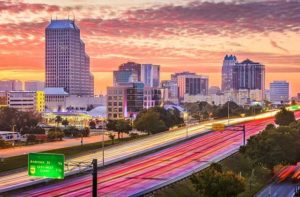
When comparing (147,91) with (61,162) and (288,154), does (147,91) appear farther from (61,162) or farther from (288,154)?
(61,162)

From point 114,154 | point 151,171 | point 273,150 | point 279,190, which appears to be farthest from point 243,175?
point 114,154

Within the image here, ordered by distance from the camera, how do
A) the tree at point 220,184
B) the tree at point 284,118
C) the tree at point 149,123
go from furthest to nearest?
the tree at point 284,118, the tree at point 149,123, the tree at point 220,184

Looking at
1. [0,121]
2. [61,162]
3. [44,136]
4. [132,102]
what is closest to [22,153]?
[44,136]

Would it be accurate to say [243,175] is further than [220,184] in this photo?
Yes

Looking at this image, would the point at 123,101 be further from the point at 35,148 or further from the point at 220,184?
the point at 220,184

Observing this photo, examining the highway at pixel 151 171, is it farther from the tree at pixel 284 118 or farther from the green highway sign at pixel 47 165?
the tree at pixel 284 118

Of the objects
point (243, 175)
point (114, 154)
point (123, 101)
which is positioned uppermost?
point (123, 101)

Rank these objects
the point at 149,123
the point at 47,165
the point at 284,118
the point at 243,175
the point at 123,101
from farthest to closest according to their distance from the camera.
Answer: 1. the point at 123,101
2. the point at 284,118
3. the point at 149,123
4. the point at 243,175
5. the point at 47,165

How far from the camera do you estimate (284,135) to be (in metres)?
71.1

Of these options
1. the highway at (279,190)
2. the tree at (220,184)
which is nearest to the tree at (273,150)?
the highway at (279,190)

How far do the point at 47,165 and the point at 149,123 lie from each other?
3237 inches

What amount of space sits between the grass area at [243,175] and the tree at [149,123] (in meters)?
42.1

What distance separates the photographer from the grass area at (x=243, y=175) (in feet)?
172

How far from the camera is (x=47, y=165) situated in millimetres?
39062
